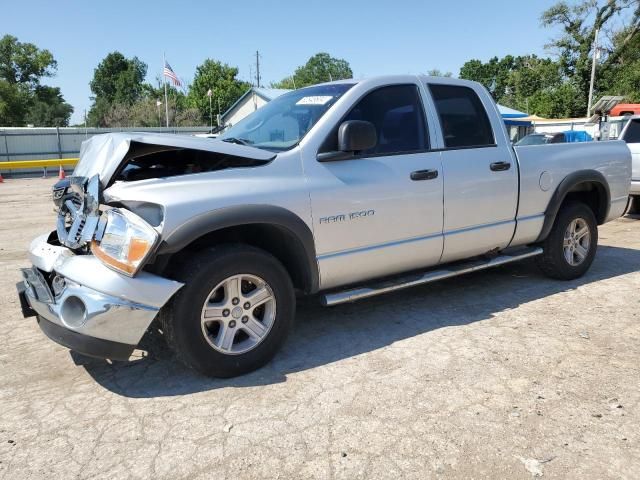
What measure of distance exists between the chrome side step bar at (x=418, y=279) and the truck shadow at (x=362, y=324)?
0.32m

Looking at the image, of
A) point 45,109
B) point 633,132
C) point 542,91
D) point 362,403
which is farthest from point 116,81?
point 362,403

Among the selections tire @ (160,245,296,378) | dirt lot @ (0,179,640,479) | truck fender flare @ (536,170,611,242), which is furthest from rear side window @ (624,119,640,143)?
tire @ (160,245,296,378)

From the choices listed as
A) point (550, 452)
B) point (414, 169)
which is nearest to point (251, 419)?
point (550, 452)

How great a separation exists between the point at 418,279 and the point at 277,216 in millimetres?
1421

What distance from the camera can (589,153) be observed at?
5348 millimetres

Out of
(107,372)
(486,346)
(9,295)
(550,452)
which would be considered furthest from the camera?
(9,295)

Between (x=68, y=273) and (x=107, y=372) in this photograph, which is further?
(x=107, y=372)

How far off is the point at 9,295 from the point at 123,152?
9.53 ft

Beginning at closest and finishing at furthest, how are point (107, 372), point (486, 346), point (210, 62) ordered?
point (107, 372), point (486, 346), point (210, 62)

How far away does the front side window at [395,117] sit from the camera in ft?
12.9

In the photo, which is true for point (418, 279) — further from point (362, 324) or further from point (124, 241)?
point (124, 241)

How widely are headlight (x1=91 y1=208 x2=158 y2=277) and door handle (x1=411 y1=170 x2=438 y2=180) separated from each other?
2.00 m

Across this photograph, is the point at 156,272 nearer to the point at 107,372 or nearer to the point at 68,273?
the point at 68,273

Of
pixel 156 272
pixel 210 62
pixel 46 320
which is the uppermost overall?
pixel 210 62
